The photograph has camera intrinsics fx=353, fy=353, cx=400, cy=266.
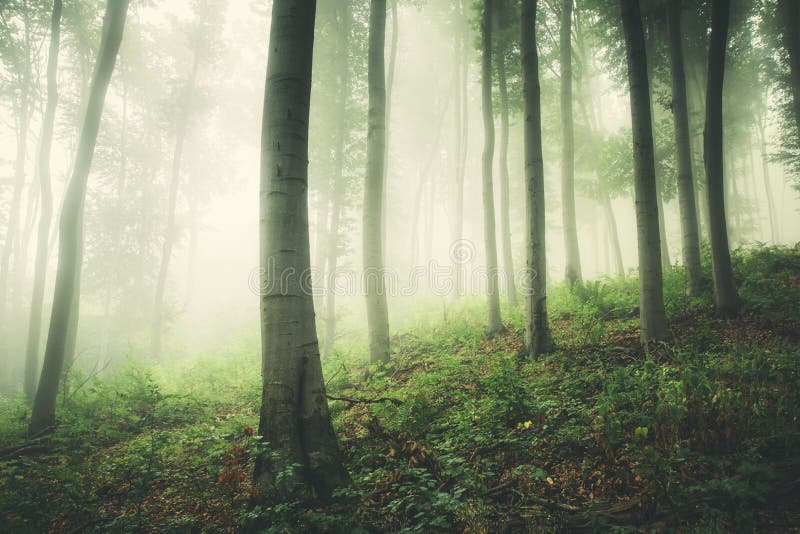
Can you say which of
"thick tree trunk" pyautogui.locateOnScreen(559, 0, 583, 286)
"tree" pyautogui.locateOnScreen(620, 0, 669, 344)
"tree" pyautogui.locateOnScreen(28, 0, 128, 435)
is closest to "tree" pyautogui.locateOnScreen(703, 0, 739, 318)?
"tree" pyautogui.locateOnScreen(620, 0, 669, 344)

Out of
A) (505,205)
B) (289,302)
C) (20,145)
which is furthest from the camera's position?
(20,145)

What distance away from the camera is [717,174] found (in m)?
6.52

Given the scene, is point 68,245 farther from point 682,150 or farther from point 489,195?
point 682,150

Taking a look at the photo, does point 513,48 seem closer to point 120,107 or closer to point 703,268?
point 703,268

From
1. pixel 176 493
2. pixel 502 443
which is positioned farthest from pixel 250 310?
pixel 502 443

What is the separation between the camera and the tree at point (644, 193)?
19.0 feet

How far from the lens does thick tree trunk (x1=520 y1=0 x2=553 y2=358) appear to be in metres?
6.64

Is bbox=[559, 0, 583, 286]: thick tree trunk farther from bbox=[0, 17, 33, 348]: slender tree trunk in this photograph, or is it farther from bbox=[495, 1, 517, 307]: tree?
bbox=[0, 17, 33, 348]: slender tree trunk

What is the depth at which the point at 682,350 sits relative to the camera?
5.20 metres

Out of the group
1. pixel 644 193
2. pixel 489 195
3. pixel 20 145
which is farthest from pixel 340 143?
pixel 20 145

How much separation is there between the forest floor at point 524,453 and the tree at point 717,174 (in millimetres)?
389

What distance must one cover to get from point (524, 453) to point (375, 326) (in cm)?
461

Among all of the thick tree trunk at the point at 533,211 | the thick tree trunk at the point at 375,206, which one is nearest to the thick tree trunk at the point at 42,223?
the thick tree trunk at the point at 375,206

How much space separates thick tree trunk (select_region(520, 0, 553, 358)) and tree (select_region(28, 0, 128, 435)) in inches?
344
